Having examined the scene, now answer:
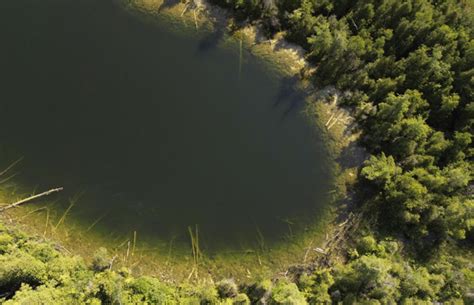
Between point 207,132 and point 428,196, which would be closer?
point 428,196

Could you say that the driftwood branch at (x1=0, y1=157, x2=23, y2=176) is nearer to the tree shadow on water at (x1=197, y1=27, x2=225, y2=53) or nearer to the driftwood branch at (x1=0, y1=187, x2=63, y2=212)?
the driftwood branch at (x1=0, y1=187, x2=63, y2=212)

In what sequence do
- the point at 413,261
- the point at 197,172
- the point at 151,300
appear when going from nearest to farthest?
1. the point at 151,300
2. the point at 413,261
3. the point at 197,172

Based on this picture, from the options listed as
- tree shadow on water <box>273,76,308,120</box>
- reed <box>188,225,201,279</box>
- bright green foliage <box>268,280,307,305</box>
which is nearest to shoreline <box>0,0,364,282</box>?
reed <box>188,225,201,279</box>

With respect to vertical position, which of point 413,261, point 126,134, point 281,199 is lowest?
point 126,134

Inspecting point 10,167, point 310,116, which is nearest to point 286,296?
point 310,116

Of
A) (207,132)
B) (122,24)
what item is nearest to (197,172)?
(207,132)

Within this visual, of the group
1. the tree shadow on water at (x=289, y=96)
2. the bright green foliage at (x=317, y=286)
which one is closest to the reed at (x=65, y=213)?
the bright green foliage at (x=317, y=286)

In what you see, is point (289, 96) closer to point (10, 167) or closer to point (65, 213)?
point (65, 213)

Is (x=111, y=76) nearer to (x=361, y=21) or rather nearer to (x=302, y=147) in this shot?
(x=302, y=147)
